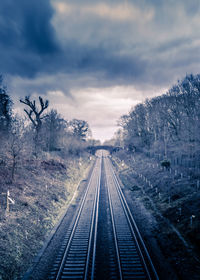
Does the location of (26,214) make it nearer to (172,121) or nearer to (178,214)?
(178,214)

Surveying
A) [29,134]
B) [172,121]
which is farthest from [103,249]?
[172,121]

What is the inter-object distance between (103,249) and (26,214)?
658cm

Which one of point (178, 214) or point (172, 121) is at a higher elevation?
point (172, 121)

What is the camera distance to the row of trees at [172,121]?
3247 cm

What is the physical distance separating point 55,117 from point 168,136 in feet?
99.5

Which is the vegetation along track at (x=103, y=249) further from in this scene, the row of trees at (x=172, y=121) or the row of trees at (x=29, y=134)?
the row of trees at (x=172, y=121)

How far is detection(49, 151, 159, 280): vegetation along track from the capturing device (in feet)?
27.9

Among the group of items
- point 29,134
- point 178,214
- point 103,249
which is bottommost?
point 103,249

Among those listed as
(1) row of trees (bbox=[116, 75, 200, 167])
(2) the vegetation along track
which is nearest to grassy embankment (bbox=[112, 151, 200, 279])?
(2) the vegetation along track

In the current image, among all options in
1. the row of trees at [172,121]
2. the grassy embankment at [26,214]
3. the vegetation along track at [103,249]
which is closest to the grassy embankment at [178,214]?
the vegetation along track at [103,249]

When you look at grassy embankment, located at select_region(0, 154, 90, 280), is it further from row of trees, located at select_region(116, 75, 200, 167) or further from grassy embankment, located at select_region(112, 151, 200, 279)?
row of trees, located at select_region(116, 75, 200, 167)

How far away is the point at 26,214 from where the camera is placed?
13.3m

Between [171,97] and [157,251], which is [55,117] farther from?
[157,251]

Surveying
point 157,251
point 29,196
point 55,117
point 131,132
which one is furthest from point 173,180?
point 131,132
